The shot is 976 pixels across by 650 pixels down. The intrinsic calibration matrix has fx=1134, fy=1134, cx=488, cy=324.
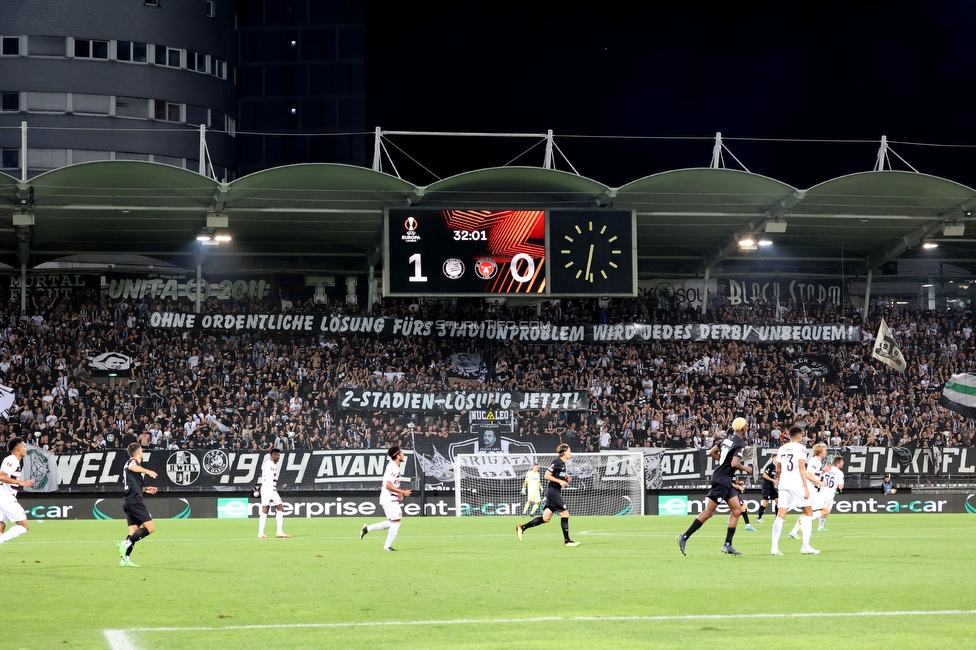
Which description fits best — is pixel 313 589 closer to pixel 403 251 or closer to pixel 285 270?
pixel 403 251

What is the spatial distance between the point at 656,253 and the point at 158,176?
796 inches

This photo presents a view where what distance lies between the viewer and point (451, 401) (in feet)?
134

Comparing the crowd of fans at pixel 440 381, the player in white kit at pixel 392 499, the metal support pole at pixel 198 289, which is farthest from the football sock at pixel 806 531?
the metal support pole at pixel 198 289

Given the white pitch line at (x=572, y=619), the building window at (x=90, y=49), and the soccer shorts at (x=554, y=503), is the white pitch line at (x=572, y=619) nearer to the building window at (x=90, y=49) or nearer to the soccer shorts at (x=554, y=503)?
the soccer shorts at (x=554, y=503)

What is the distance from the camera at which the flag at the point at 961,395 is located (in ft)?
141

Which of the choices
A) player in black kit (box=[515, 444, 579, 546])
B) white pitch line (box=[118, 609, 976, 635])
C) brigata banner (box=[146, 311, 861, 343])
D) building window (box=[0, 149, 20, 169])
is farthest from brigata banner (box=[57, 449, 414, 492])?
building window (box=[0, 149, 20, 169])

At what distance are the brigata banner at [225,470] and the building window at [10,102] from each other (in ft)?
112

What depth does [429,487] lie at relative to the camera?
35.9 metres

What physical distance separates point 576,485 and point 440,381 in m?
8.41

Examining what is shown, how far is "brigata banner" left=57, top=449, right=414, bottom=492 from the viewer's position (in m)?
34.3

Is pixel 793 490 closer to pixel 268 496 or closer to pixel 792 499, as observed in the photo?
pixel 792 499

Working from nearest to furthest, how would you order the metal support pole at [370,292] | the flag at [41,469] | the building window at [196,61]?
the flag at [41,469]
the metal support pole at [370,292]
the building window at [196,61]

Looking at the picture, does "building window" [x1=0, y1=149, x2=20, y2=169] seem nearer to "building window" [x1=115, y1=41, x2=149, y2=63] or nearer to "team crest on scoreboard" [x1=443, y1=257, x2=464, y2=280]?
"building window" [x1=115, y1=41, x2=149, y2=63]

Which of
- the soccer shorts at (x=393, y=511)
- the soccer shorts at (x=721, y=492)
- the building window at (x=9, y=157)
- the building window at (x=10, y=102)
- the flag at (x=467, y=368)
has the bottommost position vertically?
the soccer shorts at (x=393, y=511)
